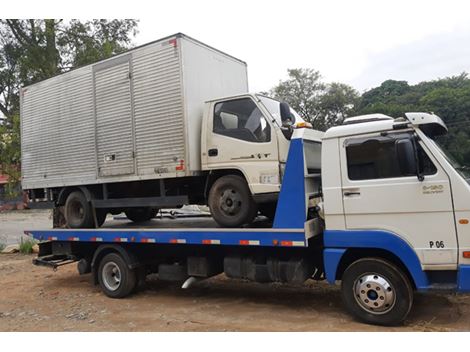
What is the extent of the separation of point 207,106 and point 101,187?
9.08 ft

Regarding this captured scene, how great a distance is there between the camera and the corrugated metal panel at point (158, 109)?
6148 millimetres

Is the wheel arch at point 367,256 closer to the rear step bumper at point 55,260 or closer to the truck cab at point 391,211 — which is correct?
the truck cab at point 391,211

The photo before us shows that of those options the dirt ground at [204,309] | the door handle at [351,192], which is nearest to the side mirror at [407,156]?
the door handle at [351,192]

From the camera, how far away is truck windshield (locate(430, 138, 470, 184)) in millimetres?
4637

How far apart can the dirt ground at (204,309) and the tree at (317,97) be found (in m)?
34.9

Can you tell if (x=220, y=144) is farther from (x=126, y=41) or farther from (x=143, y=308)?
(x=126, y=41)

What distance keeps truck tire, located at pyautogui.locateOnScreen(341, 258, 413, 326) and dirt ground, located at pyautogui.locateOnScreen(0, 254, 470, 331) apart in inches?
5.5

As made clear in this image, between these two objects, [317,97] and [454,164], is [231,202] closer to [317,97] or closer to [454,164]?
[454,164]

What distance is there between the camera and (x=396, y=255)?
4.71 m

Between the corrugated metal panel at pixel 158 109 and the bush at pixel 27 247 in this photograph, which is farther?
the bush at pixel 27 247

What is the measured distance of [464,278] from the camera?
14.4ft

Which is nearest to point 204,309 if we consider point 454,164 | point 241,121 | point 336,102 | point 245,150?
point 245,150

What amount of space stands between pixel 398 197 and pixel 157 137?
11.8 feet

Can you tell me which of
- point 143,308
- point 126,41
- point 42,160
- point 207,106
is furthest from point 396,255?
point 126,41
